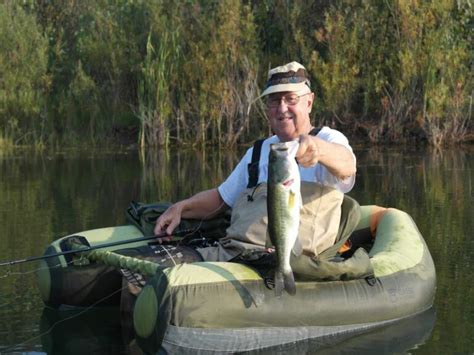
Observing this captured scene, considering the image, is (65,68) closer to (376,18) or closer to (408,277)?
(376,18)

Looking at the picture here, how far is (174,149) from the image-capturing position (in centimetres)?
2052

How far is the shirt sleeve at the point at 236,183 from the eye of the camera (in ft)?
19.3

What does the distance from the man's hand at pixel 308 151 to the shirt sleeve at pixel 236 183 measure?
1.03 metres

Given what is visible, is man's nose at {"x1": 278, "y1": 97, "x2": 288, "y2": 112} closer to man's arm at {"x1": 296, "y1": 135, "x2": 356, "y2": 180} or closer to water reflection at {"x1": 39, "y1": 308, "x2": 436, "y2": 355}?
man's arm at {"x1": 296, "y1": 135, "x2": 356, "y2": 180}

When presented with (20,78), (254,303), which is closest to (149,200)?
(254,303)

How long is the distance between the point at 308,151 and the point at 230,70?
16417 mm

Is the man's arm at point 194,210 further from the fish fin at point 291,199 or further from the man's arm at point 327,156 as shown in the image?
the fish fin at point 291,199

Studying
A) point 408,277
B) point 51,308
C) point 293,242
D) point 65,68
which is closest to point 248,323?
point 293,242

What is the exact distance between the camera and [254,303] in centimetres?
517

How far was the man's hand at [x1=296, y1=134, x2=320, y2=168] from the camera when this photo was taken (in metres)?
4.74

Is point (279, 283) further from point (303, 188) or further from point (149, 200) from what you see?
point (149, 200)

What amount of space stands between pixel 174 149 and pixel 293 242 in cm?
1597

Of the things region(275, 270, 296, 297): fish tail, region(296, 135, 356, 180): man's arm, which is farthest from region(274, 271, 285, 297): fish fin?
region(296, 135, 356, 180): man's arm

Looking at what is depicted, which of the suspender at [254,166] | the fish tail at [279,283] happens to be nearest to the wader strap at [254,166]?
the suspender at [254,166]
